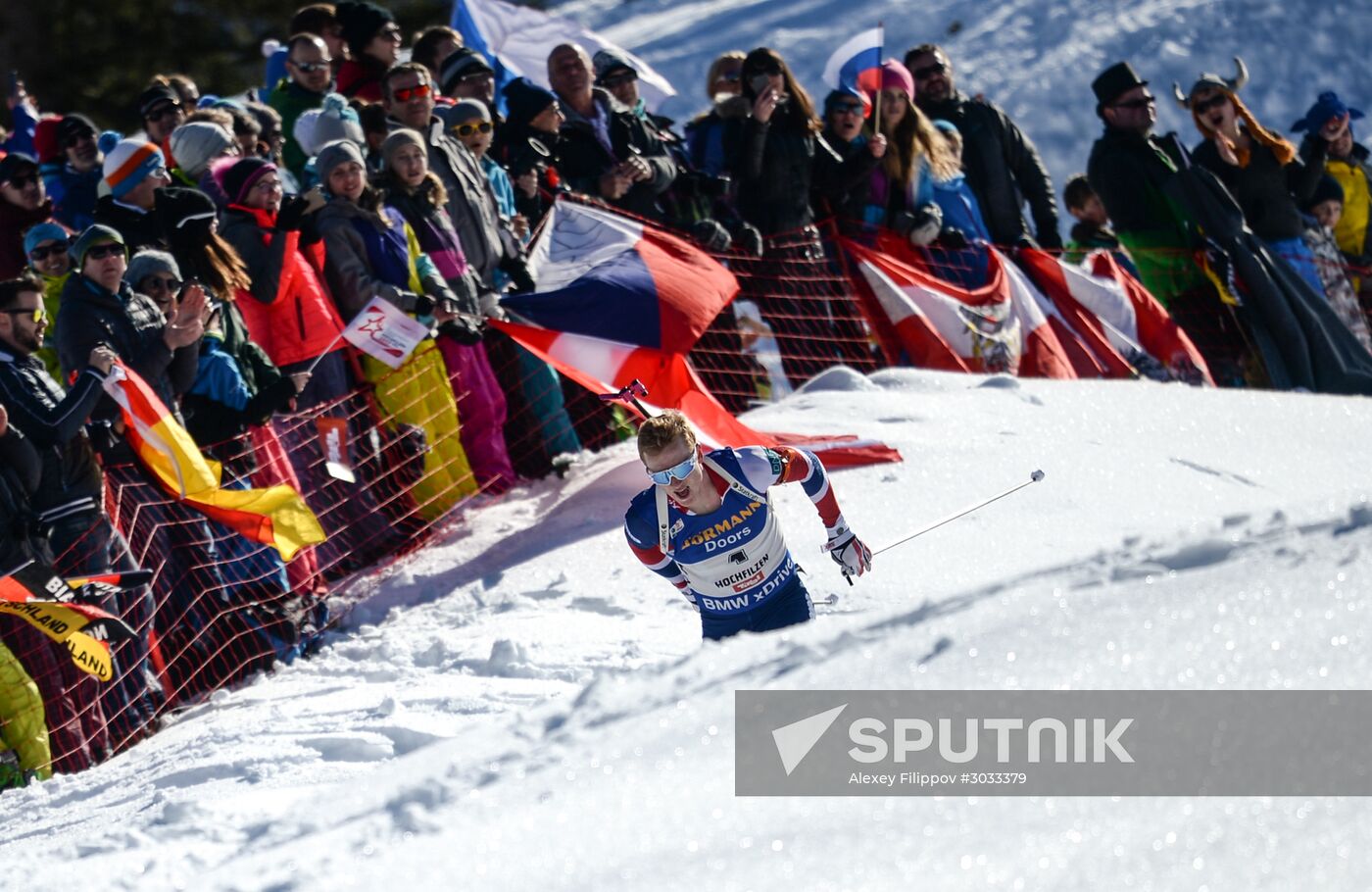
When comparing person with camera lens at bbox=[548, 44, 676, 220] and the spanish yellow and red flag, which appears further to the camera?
person with camera lens at bbox=[548, 44, 676, 220]

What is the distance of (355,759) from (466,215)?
11.4 ft

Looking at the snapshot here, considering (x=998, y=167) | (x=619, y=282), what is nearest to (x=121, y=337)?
(x=619, y=282)

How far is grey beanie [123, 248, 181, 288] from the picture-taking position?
7598 mm

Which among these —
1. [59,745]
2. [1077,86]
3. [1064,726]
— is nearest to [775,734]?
[1064,726]

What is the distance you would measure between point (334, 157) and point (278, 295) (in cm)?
72

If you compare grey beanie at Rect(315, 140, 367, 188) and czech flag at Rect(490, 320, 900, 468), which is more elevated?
grey beanie at Rect(315, 140, 367, 188)

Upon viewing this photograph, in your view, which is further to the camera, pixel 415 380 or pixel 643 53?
pixel 643 53

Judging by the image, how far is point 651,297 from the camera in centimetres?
911

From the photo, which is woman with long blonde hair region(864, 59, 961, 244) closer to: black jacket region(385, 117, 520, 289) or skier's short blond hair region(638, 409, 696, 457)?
black jacket region(385, 117, 520, 289)

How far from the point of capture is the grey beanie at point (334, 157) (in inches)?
330

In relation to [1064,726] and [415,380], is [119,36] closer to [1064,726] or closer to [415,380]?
[415,380]

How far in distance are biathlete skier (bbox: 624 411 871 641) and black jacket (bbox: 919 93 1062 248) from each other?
5.46 m

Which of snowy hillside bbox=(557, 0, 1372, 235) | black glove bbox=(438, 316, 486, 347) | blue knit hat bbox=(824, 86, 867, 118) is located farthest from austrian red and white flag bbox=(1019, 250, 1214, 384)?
snowy hillside bbox=(557, 0, 1372, 235)

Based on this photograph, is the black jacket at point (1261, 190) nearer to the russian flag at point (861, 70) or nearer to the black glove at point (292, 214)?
the russian flag at point (861, 70)
